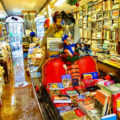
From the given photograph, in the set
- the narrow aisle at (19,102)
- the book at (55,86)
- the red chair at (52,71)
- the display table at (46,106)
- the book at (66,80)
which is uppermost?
the red chair at (52,71)

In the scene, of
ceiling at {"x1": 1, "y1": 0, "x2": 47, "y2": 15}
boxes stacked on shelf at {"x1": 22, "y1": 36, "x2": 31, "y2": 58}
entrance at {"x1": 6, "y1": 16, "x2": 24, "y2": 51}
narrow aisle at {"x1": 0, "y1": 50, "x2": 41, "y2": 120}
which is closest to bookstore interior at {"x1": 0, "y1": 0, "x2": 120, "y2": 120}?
narrow aisle at {"x1": 0, "y1": 50, "x2": 41, "y2": 120}

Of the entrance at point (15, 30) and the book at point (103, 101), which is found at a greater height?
the entrance at point (15, 30)

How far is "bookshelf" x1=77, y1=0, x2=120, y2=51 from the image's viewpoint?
416 cm

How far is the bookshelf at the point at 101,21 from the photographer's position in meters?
4.16

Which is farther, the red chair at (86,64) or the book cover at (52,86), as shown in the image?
the red chair at (86,64)

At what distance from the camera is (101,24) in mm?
4871

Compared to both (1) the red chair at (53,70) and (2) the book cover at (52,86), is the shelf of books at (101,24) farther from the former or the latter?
(2) the book cover at (52,86)

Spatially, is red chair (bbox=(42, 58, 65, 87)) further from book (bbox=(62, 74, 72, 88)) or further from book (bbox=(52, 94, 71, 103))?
book (bbox=(52, 94, 71, 103))

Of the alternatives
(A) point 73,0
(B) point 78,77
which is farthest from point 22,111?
(A) point 73,0

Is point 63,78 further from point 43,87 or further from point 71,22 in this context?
point 71,22

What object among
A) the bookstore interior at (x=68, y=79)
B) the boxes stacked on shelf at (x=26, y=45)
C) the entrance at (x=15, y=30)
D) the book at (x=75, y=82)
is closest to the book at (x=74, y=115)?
the bookstore interior at (x=68, y=79)

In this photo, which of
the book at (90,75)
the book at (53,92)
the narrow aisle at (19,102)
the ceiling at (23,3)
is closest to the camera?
the book at (53,92)

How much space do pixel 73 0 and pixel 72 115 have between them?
208 centimetres

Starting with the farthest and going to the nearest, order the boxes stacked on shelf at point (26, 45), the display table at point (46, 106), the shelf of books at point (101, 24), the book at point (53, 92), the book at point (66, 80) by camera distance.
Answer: the boxes stacked on shelf at point (26, 45) < the shelf of books at point (101, 24) < the book at point (66, 80) < the book at point (53, 92) < the display table at point (46, 106)
